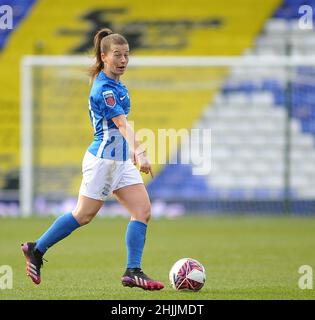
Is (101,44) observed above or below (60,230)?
Result: above

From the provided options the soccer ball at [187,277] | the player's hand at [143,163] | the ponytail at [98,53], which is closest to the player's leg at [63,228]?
the player's hand at [143,163]

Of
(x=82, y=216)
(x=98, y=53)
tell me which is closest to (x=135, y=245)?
(x=82, y=216)

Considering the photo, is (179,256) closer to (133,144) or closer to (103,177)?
(103,177)

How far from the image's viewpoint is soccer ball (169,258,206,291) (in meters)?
7.38

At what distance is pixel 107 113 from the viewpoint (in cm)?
738

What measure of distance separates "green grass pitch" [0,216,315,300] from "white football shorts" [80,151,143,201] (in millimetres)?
770

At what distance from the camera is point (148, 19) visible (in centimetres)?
2108

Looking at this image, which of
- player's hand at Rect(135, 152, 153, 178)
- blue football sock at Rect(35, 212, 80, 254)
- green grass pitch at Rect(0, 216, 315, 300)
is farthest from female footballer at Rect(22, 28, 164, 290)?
green grass pitch at Rect(0, 216, 315, 300)

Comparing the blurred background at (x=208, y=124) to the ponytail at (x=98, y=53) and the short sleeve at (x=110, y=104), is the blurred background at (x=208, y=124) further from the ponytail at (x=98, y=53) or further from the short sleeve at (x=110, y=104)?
the short sleeve at (x=110, y=104)

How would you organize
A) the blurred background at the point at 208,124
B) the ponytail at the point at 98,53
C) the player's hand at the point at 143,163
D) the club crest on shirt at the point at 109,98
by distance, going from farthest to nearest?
1. the blurred background at the point at 208,124
2. the ponytail at the point at 98,53
3. the club crest on shirt at the point at 109,98
4. the player's hand at the point at 143,163

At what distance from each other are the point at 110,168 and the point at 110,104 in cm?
A: 51

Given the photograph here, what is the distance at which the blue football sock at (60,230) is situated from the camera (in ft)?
24.7
